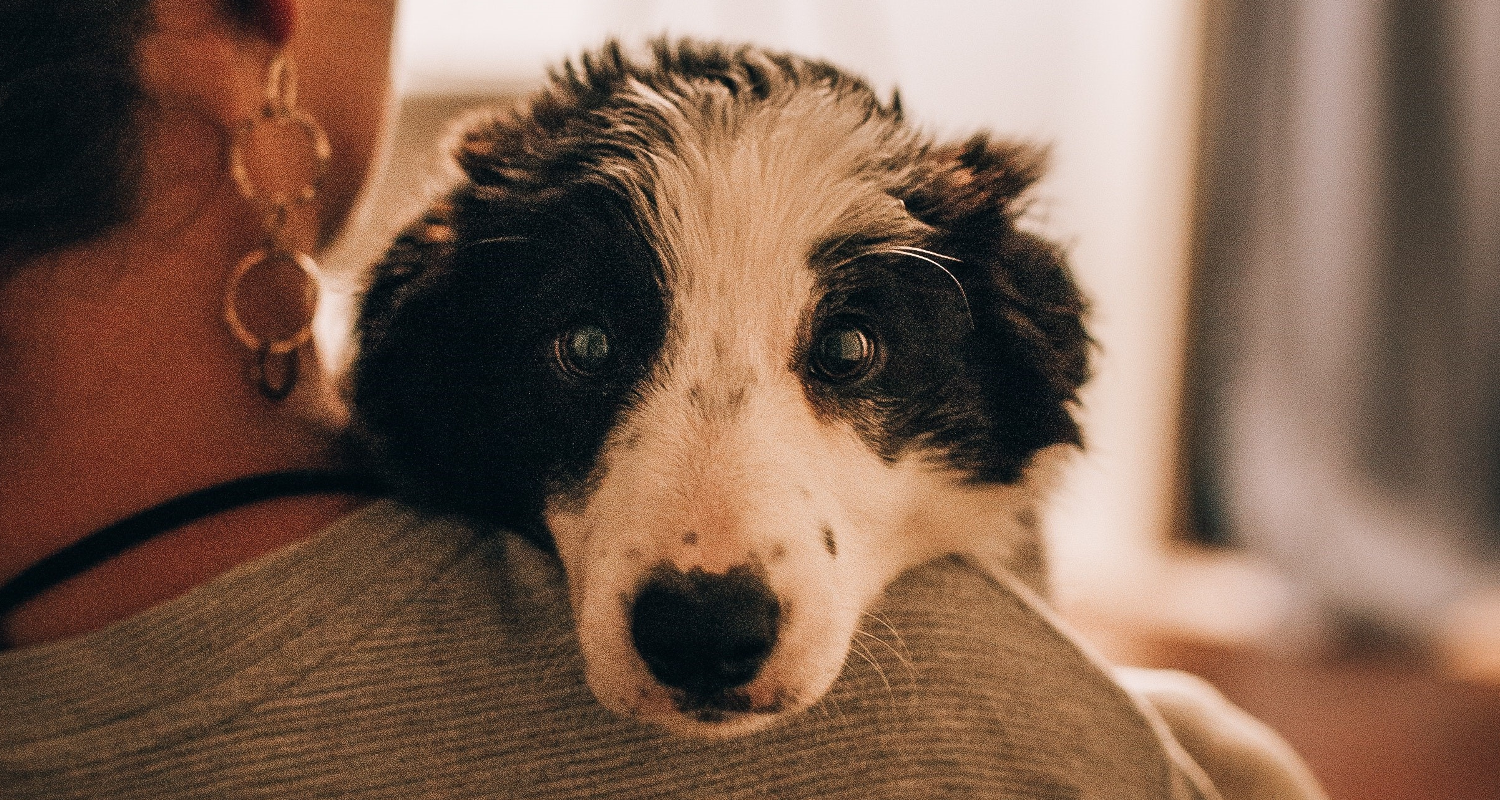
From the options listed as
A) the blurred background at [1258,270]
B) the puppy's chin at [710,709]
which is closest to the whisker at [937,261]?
the puppy's chin at [710,709]

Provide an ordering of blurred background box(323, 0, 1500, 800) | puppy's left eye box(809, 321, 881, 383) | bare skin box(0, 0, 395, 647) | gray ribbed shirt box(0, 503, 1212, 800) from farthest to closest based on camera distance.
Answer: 1. blurred background box(323, 0, 1500, 800)
2. puppy's left eye box(809, 321, 881, 383)
3. bare skin box(0, 0, 395, 647)
4. gray ribbed shirt box(0, 503, 1212, 800)

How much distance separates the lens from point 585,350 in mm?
1163

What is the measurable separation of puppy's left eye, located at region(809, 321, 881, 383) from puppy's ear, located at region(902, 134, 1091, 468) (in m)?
0.14

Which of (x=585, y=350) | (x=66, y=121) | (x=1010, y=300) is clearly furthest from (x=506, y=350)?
(x=1010, y=300)

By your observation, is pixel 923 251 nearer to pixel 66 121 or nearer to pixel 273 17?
pixel 273 17

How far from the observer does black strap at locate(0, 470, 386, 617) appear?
0.94 metres

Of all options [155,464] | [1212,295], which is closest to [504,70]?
[1212,295]

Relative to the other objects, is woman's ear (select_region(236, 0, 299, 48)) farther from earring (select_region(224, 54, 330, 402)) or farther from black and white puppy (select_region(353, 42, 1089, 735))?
black and white puppy (select_region(353, 42, 1089, 735))

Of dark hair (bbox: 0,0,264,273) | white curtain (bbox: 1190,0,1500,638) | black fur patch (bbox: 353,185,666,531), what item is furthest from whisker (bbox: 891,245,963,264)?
white curtain (bbox: 1190,0,1500,638)

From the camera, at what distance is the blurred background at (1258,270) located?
140 inches

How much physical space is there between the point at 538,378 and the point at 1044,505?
2.34 feet

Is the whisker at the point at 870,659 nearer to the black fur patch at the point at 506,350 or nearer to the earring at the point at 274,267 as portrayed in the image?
the black fur patch at the point at 506,350

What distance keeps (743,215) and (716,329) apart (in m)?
0.12

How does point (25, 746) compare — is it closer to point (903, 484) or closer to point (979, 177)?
point (903, 484)
